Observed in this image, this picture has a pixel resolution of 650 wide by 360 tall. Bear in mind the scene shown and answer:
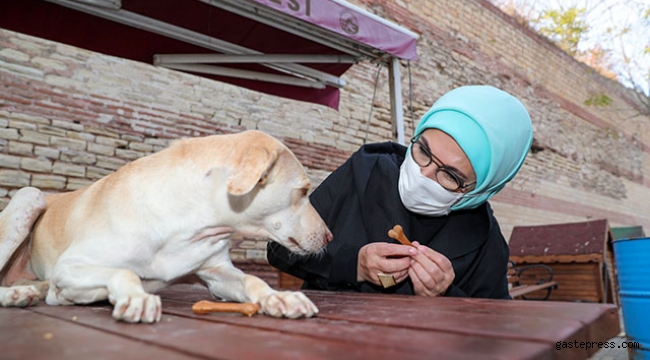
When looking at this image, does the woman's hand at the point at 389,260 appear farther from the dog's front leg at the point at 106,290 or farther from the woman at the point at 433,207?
the dog's front leg at the point at 106,290

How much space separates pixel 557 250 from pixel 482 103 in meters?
5.54

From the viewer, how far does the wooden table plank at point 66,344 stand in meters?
0.75

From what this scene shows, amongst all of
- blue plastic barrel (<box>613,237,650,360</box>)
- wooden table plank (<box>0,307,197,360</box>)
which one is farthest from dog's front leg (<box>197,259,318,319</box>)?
blue plastic barrel (<box>613,237,650,360</box>)

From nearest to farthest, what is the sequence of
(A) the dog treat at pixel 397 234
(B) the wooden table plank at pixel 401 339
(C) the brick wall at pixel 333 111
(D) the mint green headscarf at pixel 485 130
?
(B) the wooden table plank at pixel 401 339 → (A) the dog treat at pixel 397 234 → (D) the mint green headscarf at pixel 485 130 → (C) the brick wall at pixel 333 111

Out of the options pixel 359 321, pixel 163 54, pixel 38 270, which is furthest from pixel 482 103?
pixel 163 54

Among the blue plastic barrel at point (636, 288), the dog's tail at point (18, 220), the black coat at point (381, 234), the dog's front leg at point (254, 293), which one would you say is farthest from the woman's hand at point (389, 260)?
the blue plastic barrel at point (636, 288)

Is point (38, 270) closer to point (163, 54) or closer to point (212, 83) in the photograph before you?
point (163, 54)

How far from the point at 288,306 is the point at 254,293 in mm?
244

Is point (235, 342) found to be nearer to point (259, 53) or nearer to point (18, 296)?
point (18, 296)

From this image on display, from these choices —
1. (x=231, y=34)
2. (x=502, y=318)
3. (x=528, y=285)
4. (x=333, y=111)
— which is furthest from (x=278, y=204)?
(x=333, y=111)

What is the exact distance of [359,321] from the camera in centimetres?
104

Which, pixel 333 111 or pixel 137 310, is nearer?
pixel 137 310

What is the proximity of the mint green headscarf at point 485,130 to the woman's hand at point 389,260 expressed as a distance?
1.67 feet

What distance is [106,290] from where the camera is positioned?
146 centimetres
